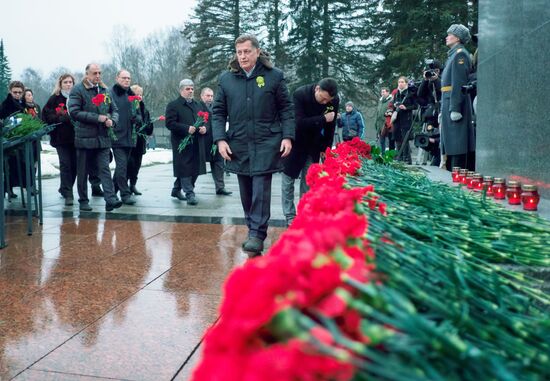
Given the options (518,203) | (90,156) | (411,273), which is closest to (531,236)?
(411,273)

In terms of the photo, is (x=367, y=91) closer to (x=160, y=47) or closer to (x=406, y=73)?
(x=406, y=73)

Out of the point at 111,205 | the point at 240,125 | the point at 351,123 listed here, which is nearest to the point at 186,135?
the point at 111,205

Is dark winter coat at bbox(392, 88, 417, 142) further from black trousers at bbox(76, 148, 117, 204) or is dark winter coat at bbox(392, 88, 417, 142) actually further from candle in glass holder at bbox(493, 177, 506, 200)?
candle in glass holder at bbox(493, 177, 506, 200)

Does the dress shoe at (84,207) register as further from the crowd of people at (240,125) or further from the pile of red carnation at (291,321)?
the pile of red carnation at (291,321)

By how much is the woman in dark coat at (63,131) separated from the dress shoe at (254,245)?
→ 444 cm

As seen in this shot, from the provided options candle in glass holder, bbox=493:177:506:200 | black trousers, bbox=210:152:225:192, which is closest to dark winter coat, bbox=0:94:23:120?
black trousers, bbox=210:152:225:192

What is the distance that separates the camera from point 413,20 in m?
25.2

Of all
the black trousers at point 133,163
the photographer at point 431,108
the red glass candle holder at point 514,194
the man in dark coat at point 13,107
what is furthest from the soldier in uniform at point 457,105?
the man in dark coat at point 13,107

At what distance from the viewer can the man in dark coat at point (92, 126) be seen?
770cm

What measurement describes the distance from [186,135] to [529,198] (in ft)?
21.6

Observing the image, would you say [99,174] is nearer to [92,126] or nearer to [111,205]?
[111,205]

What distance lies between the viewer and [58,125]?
342 inches

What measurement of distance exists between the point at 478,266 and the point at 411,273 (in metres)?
0.36

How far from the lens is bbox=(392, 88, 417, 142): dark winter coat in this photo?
12.0m
